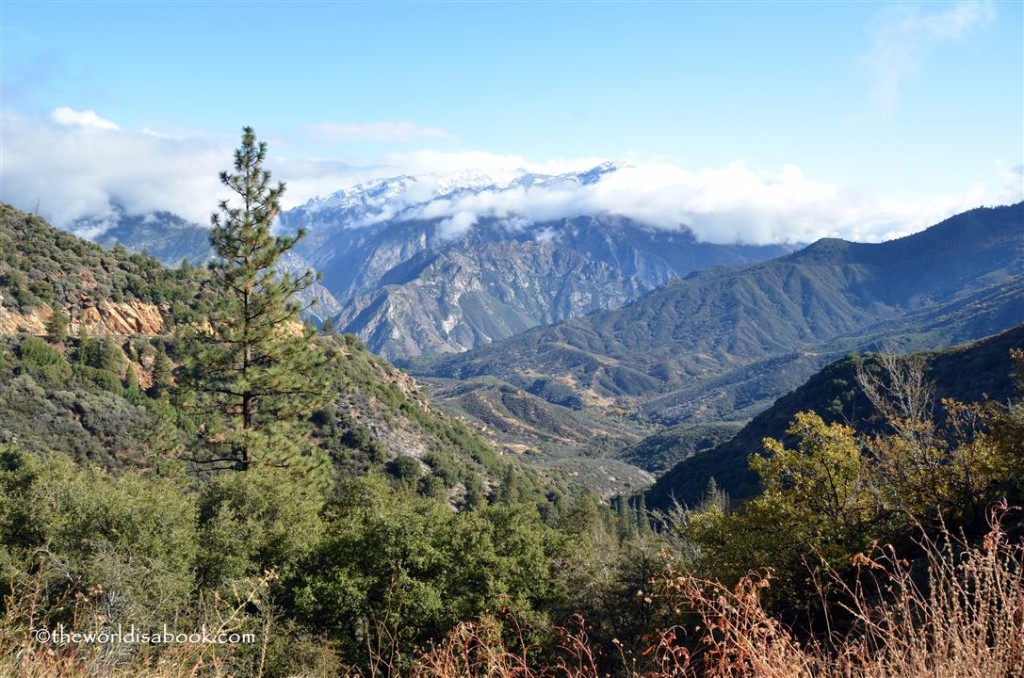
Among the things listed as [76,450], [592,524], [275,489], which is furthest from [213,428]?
[592,524]

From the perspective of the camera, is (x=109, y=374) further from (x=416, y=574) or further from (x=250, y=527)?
(x=416, y=574)

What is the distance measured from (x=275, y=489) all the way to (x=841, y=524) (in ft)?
59.9

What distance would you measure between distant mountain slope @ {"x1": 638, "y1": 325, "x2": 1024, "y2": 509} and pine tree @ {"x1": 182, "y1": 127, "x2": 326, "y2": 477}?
287 ft

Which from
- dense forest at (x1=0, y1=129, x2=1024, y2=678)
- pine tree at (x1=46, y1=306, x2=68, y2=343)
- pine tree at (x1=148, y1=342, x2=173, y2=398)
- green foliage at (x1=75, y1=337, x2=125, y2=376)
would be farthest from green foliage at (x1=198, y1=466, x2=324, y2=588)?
pine tree at (x1=46, y1=306, x2=68, y2=343)

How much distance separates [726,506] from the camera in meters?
91.4

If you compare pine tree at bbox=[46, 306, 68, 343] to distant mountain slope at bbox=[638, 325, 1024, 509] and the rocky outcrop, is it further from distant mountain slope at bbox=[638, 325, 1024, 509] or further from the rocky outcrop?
distant mountain slope at bbox=[638, 325, 1024, 509]

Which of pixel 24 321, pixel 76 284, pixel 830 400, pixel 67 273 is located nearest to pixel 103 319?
pixel 76 284

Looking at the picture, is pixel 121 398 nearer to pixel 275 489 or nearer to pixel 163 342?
pixel 163 342

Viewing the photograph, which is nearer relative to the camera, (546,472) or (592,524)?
(592,524)

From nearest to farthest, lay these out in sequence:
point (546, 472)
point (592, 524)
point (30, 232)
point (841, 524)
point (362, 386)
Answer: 1. point (841, 524)
2. point (592, 524)
3. point (30, 232)
4. point (362, 386)
5. point (546, 472)

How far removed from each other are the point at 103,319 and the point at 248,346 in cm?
6362

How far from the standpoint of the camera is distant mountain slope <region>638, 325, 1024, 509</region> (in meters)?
115

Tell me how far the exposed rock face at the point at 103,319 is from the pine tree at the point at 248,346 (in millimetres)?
54974

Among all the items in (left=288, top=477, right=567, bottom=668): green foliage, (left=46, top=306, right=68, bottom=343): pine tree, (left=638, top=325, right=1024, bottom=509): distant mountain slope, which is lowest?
(left=638, top=325, right=1024, bottom=509): distant mountain slope
